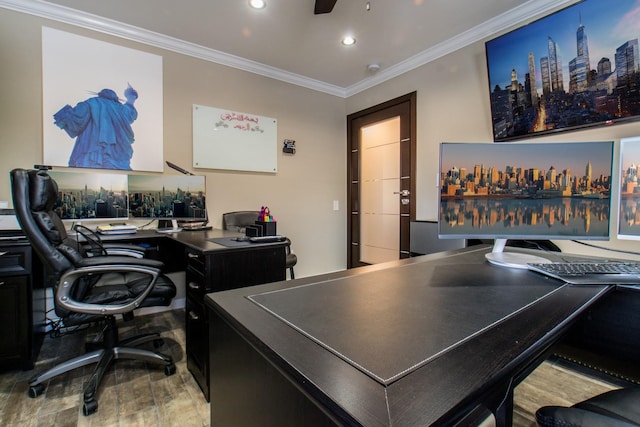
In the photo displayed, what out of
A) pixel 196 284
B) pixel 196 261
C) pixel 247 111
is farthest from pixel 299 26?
pixel 196 284

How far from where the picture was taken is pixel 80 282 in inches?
64.1

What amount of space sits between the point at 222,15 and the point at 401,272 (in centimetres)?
256

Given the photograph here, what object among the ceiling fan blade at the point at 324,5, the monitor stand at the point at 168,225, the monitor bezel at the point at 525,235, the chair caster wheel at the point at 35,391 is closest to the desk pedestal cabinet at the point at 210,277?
the chair caster wheel at the point at 35,391

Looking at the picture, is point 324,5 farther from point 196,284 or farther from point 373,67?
point 196,284

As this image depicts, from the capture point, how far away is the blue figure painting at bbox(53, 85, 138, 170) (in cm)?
247

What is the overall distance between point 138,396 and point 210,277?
0.82 meters

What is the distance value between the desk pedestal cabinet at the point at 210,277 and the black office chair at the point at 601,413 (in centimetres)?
133

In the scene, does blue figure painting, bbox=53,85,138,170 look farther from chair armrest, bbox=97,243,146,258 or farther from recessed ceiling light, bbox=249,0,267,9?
recessed ceiling light, bbox=249,0,267,9

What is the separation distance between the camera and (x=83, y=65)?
250 cm

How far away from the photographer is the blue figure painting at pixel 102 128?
247 centimetres

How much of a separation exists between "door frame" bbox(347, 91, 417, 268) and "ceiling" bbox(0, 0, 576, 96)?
0.47 meters

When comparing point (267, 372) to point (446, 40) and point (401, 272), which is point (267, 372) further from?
point (446, 40)

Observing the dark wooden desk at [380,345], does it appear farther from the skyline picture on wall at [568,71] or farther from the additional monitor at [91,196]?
the additional monitor at [91,196]

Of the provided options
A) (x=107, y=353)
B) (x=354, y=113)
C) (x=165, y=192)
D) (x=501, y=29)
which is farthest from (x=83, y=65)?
(x=501, y=29)
